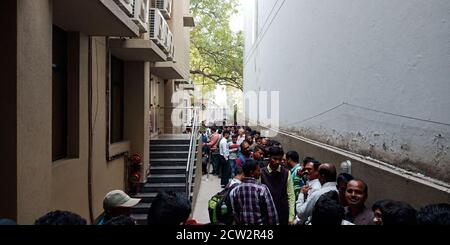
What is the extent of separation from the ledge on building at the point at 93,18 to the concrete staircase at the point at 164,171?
395 cm

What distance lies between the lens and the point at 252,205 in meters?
3.72

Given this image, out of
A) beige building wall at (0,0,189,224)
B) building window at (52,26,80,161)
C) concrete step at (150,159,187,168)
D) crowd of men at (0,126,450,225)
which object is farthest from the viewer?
concrete step at (150,159,187,168)

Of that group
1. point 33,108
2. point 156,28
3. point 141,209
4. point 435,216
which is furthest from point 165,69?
point 435,216

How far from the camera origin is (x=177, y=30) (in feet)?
46.9

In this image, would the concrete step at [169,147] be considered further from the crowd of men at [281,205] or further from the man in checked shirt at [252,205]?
the man in checked shirt at [252,205]

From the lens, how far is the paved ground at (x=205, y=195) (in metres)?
9.24

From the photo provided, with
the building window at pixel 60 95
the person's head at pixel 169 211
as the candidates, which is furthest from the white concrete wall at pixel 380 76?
the building window at pixel 60 95

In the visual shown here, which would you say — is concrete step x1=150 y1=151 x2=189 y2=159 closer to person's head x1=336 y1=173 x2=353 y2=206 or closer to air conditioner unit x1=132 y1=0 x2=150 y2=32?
air conditioner unit x1=132 y1=0 x2=150 y2=32

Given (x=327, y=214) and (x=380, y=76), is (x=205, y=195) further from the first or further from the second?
(x=327, y=214)

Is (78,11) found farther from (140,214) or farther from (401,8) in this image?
(140,214)

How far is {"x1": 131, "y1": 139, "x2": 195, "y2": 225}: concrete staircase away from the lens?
9039 millimetres

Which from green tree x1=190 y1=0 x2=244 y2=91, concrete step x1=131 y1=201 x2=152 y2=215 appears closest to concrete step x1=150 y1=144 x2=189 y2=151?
concrete step x1=131 y1=201 x2=152 y2=215

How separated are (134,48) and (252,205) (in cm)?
513

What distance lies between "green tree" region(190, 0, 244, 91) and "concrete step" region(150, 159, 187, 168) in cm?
2024
